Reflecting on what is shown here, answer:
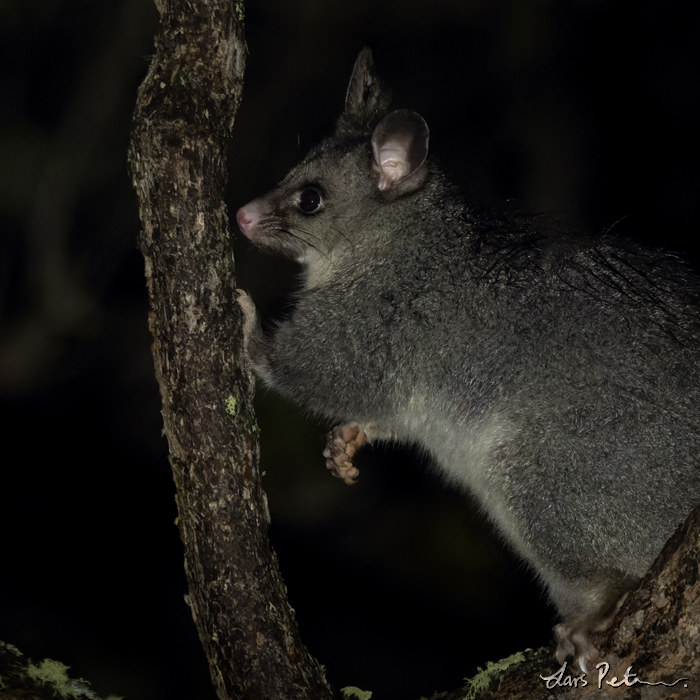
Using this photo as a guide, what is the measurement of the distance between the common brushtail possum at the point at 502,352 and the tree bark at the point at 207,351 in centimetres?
48

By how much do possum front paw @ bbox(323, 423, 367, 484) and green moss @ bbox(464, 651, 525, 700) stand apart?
1297 millimetres

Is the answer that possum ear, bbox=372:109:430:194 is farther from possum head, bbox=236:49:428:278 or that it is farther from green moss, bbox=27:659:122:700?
green moss, bbox=27:659:122:700

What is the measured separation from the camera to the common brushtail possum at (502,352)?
2705 millimetres

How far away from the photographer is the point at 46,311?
4.86 m

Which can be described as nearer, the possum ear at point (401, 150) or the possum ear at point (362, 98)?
the possum ear at point (401, 150)

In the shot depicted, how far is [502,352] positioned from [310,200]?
134cm

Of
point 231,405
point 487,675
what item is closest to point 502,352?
point 231,405

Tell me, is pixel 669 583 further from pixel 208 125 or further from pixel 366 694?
pixel 208 125

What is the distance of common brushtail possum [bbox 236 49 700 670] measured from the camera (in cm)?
271

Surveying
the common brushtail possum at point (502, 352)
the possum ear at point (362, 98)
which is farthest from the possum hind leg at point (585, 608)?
the possum ear at point (362, 98)

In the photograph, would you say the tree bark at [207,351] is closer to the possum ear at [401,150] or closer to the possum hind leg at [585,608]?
the possum ear at [401,150]

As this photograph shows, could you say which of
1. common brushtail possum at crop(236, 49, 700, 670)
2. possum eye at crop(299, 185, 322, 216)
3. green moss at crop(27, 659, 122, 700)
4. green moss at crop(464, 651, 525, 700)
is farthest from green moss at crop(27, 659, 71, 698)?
possum eye at crop(299, 185, 322, 216)

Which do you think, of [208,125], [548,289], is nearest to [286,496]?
[548,289]

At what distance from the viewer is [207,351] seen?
2.61 metres
